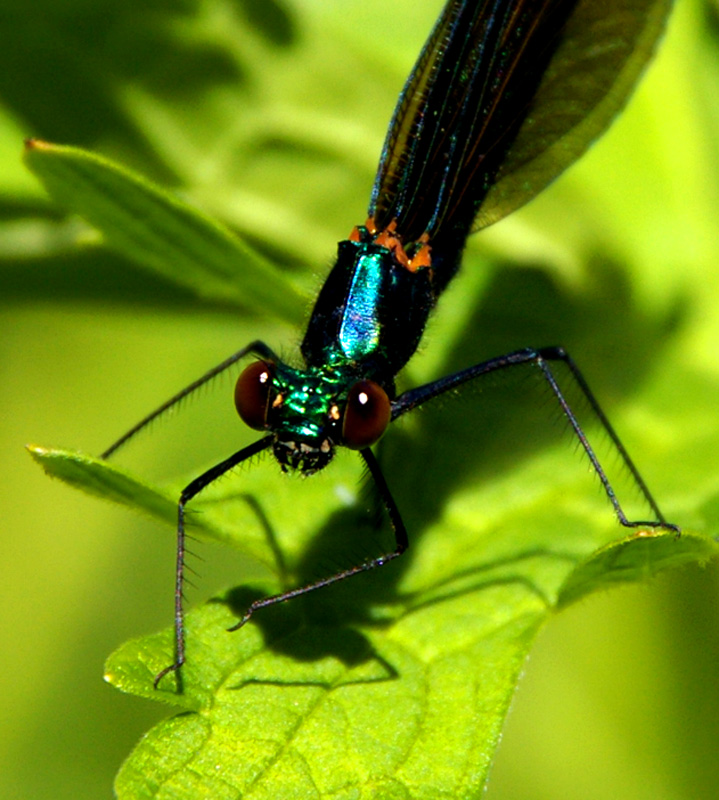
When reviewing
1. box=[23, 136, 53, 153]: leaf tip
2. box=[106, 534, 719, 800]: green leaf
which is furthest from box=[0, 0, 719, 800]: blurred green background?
box=[23, 136, 53, 153]: leaf tip

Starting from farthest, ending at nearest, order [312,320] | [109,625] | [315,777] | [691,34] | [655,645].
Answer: [109,625] < [691,34] < [655,645] < [312,320] < [315,777]

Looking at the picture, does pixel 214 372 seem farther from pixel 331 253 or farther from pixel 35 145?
pixel 35 145

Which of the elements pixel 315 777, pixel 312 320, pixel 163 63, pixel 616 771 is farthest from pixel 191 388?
pixel 616 771

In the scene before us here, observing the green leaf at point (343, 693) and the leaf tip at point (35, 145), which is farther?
the leaf tip at point (35, 145)

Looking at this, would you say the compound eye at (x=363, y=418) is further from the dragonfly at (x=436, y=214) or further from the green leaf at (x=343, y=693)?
the green leaf at (x=343, y=693)

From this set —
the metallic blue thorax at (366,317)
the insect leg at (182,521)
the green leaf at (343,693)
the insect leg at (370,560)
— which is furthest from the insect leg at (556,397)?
the insect leg at (182,521)

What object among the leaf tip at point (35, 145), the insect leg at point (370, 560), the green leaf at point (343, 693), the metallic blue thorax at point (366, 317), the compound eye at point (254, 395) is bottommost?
the green leaf at point (343, 693)

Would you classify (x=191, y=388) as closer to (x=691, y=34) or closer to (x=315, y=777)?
(x=315, y=777)

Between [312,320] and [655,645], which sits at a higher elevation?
[312,320]
